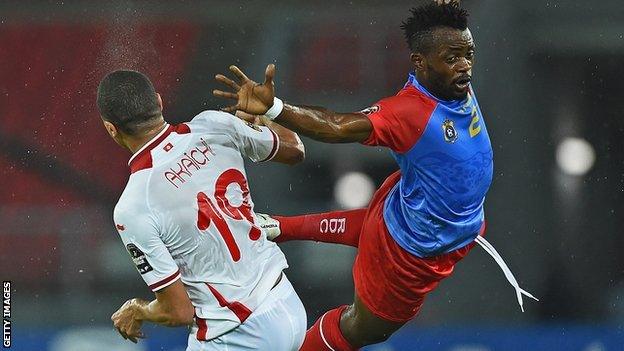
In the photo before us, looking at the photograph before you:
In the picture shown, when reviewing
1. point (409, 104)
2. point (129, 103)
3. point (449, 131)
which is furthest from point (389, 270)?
point (129, 103)

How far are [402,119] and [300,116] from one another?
1.53ft

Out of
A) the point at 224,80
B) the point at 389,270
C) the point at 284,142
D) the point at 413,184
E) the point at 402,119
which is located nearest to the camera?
the point at 224,80

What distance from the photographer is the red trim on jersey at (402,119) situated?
382 centimetres

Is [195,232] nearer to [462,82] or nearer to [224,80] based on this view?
[224,80]

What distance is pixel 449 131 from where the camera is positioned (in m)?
4.02

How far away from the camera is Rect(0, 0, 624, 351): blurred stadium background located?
19.9 ft

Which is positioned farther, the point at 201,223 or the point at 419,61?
the point at 419,61

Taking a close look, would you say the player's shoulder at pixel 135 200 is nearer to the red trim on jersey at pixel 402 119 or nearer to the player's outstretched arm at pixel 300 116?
the player's outstretched arm at pixel 300 116

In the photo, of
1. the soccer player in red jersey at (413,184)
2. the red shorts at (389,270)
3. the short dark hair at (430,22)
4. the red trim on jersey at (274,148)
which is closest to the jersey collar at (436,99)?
the soccer player in red jersey at (413,184)

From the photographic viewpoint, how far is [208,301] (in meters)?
3.39

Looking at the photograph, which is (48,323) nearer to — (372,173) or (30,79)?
(30,79)

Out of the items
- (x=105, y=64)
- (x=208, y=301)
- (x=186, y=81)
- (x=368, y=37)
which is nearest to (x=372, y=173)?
(x=368, y=37)

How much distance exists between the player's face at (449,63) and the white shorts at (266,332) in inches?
40.1

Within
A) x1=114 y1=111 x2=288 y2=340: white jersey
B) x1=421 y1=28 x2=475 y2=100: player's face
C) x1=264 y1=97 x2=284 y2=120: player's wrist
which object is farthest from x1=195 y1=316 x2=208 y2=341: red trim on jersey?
x1=421 y1=28 x2=475 y2=100: player's face
